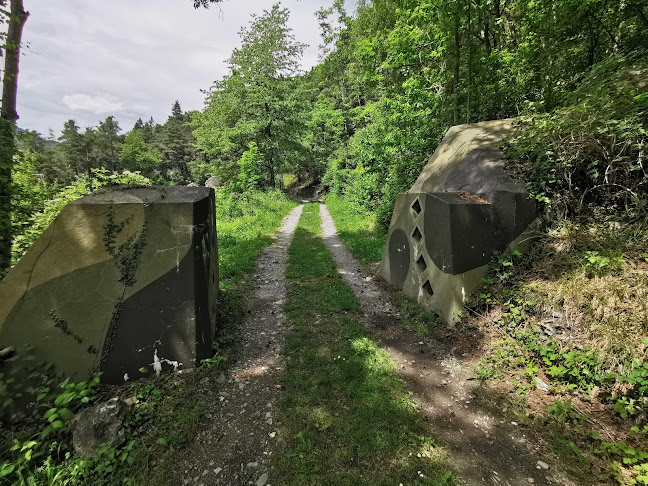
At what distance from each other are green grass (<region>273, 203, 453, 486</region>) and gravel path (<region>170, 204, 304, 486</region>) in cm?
17

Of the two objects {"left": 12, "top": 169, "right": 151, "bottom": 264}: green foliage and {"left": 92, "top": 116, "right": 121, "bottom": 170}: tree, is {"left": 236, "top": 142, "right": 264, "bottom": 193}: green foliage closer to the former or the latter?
{"left": 12, "top": 169, "right": 151, "bottom": 264}: green foliage

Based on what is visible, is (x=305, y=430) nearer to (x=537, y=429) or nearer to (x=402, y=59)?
(x=537, y=429)

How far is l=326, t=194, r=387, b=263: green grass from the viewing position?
30.6 ft

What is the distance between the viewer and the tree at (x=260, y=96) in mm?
21578

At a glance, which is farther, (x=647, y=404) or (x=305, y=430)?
(x=305, y=430)

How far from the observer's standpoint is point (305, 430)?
3016mm

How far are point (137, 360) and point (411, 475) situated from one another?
327cm

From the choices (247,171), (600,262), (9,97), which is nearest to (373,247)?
(600,262)

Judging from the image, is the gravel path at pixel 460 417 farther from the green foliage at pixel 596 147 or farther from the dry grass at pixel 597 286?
the green foliage at pixel 596 147

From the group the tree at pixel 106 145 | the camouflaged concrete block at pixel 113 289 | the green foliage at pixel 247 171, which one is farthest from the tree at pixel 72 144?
the camouflaged concrete block at pixel 113 289

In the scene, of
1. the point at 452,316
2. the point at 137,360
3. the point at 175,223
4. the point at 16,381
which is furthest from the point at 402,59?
the point at 16,381

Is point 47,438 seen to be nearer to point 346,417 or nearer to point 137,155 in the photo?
point 346,417

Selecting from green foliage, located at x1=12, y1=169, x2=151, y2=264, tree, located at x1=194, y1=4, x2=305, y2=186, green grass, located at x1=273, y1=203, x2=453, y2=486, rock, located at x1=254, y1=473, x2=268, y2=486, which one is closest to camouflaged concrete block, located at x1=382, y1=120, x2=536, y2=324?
green grass, located at x1=273, y1=203, x2=453, y2=486

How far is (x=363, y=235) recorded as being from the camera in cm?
1166
